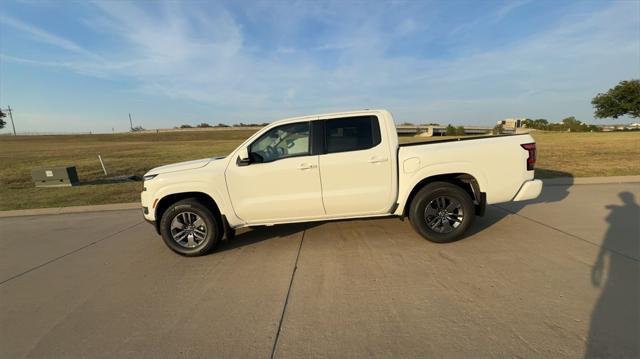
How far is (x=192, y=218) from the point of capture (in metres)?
4.43

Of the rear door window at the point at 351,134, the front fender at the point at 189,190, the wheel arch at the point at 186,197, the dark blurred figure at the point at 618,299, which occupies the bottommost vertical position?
the dark blurred figure at the point at 618,299

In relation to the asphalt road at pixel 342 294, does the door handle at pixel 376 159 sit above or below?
above

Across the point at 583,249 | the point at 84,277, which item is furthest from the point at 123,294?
the point at 583,249

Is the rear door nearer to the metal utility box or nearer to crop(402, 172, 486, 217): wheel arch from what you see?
crop(402, 172, 486, 217): wheel arch

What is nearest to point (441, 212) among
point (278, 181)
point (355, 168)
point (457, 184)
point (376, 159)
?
point (457, 184)

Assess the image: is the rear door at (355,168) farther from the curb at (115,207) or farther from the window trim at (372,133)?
the curb at (115,207)

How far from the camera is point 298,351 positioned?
2.43 meters

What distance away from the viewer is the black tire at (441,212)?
4.29 meters

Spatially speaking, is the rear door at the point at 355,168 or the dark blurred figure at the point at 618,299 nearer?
the dark blurred figure at the point at 618,299

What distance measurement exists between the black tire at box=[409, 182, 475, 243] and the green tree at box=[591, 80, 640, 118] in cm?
6395

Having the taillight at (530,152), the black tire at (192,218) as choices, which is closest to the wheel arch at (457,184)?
the taillight at (530,152)

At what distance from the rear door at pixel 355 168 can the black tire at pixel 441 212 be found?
17.9 inches

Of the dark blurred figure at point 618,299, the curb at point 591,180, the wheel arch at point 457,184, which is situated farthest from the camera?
the curb at point 591,180

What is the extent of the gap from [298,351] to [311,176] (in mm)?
2271
